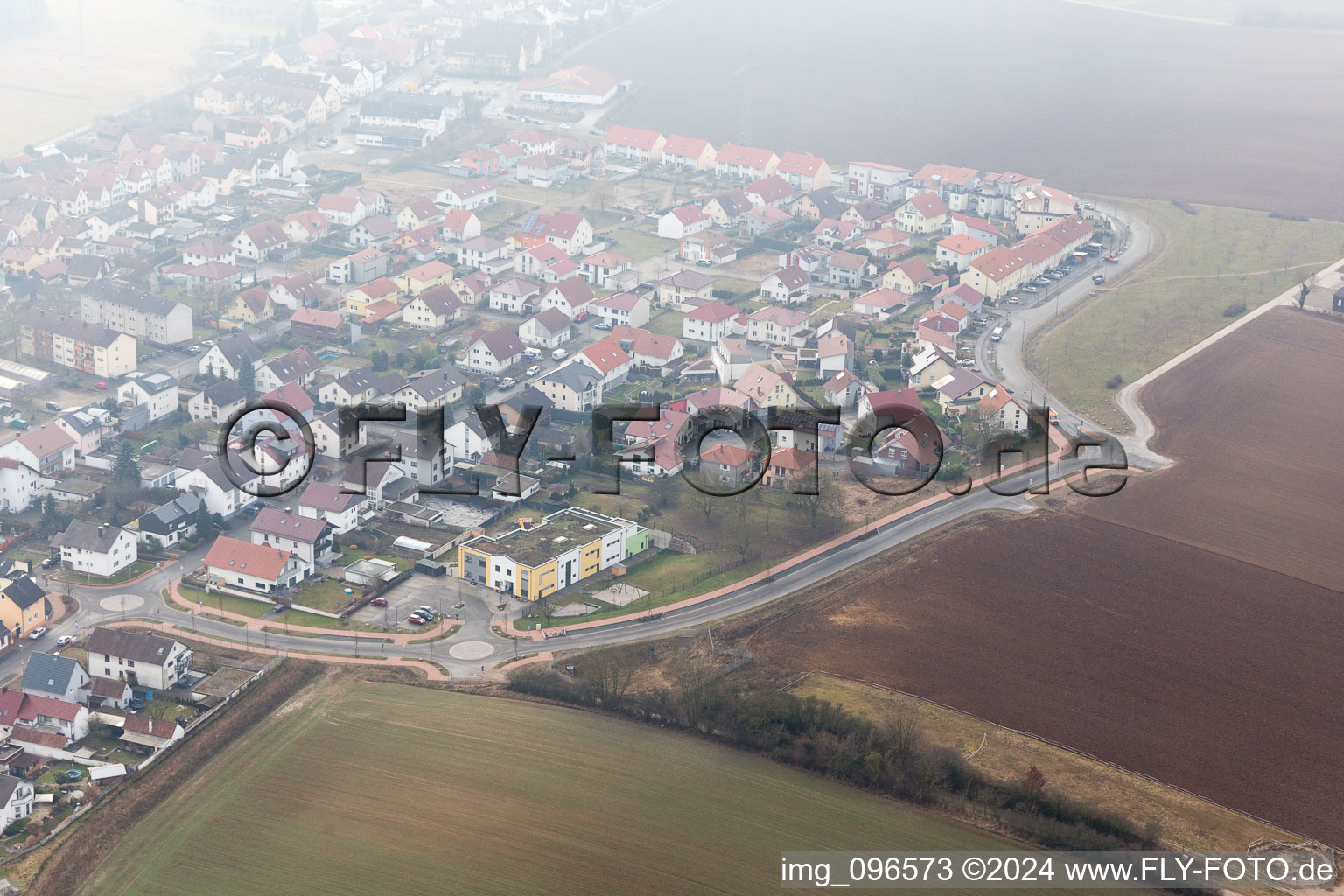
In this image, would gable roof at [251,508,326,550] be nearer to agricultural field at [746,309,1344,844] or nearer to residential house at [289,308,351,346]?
agricultural field at [746,309,1344,844]

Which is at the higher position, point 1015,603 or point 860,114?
point 860,114

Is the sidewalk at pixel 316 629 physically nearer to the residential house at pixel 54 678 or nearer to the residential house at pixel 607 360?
the residential house at pixel 54 678

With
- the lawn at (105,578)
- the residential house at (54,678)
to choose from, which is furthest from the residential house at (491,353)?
the residential house at (54,678)

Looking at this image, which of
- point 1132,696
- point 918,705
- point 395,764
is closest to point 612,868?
point 395,764

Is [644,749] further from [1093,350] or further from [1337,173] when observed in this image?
[1337,173]

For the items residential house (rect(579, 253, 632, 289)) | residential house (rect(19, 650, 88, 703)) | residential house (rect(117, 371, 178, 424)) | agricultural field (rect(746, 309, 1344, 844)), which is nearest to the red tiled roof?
residential house (rect(19, 650, 88, 703))

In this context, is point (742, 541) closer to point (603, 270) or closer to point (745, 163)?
point (603, 270)
